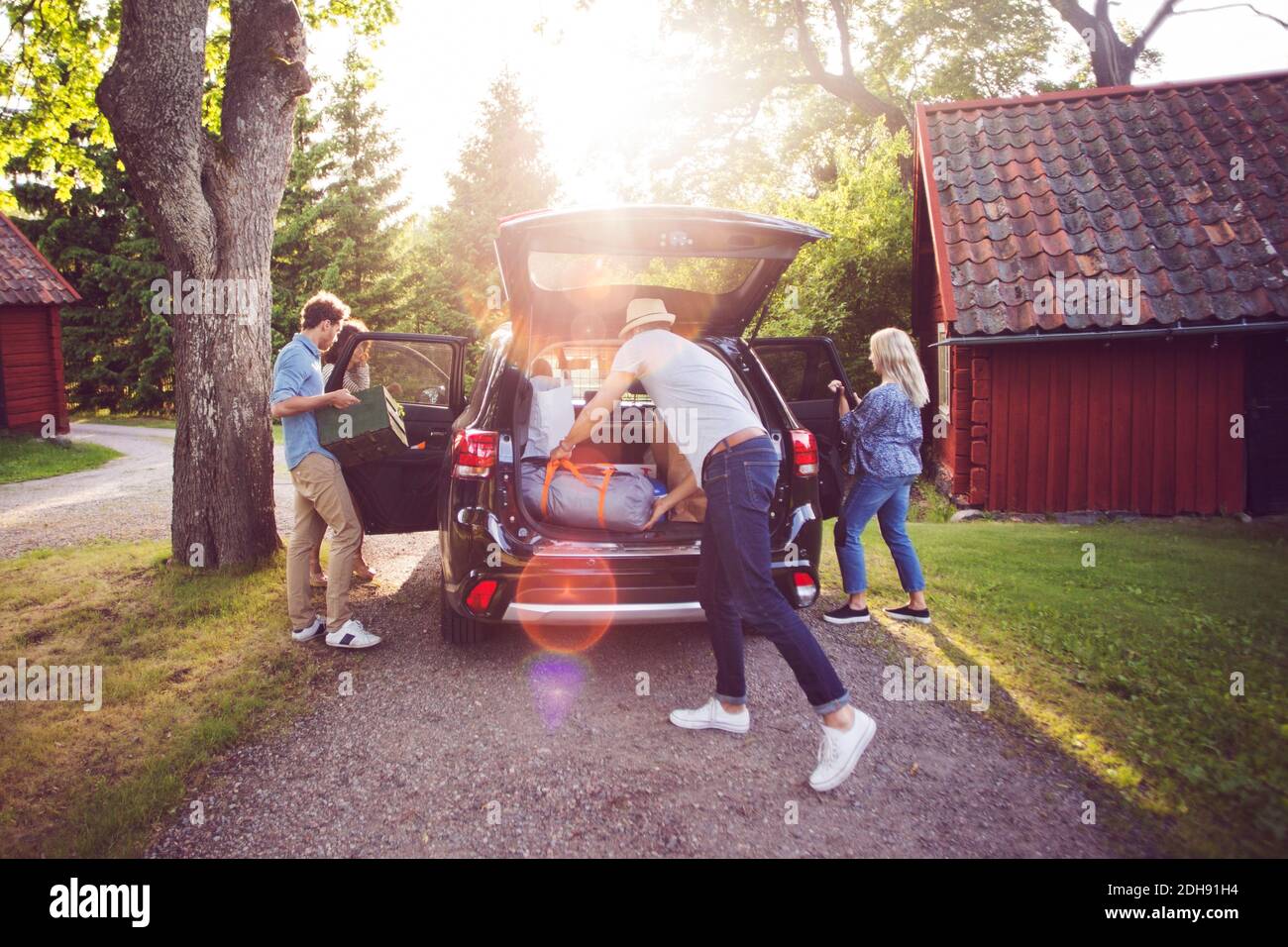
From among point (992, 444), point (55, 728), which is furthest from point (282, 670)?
point (992, 444)

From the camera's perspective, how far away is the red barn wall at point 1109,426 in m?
9.44

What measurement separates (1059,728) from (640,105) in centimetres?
2478

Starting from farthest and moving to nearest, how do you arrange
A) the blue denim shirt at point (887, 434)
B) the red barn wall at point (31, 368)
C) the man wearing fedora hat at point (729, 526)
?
the red barn wall at point (31, 368), the blue denim shirt at point (887, 434), the man wearing fedora hat at point (729, 526)

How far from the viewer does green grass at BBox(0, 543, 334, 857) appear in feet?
9.78

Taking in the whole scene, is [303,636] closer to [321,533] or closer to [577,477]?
[321,533]

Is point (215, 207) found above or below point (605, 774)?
above

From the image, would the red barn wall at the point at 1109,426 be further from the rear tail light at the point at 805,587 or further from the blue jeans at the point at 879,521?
the rear tail light at the point at 805,587

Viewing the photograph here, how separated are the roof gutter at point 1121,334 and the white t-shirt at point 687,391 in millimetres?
6624

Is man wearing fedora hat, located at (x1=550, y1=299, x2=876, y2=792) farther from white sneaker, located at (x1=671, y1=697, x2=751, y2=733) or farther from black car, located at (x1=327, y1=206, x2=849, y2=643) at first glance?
black car, located at (x1=327, y1=206, x2=849, y2=643)

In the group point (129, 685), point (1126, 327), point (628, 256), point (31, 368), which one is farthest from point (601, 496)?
point (31, 368)

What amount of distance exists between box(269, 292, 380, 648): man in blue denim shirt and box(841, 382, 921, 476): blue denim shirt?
10.4 ft

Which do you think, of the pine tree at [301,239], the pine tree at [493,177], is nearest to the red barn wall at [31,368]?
the pine tree at [301,239]

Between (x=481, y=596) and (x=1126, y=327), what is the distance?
849 cm

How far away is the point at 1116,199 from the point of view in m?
10.2
